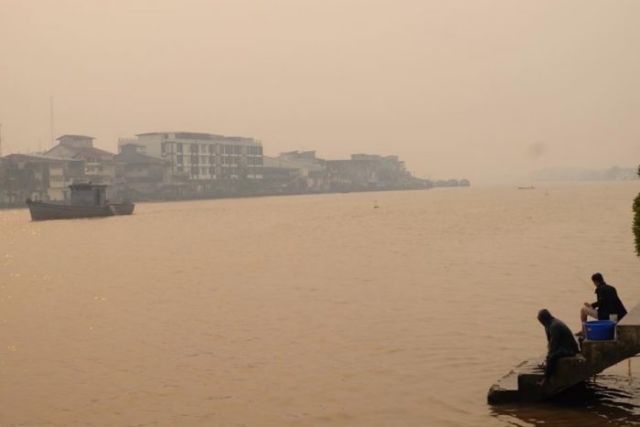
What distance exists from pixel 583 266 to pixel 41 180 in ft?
384

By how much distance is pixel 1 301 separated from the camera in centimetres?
2627

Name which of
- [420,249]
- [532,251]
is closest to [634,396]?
[532,251]

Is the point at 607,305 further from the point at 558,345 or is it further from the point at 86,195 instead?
the point at 86,195

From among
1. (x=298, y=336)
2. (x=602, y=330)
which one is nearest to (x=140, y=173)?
(x=298, y=336)

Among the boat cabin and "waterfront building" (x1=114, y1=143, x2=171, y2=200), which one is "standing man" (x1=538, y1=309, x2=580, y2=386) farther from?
"waterfront building" (x1=114, y1=143, x2=171, y2=200)

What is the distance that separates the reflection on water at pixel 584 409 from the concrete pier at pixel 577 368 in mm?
177

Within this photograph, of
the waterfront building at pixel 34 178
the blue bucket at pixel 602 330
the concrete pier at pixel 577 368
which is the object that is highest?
the waterfront building at pixel 34 178

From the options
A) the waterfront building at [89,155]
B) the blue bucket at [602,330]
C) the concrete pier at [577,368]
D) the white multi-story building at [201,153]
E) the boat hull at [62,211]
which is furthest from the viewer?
the white multi-story building at [201,153]

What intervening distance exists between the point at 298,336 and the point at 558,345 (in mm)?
8137

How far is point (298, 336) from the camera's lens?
1797 cm

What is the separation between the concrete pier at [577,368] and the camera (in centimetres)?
1046

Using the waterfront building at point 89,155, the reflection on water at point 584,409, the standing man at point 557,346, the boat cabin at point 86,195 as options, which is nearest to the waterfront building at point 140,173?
the waterfront building at point 89,155

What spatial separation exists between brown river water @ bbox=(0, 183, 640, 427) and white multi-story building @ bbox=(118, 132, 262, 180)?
132m

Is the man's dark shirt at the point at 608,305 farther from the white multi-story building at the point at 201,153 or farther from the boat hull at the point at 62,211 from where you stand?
the white multi-story building at the point at 201,153
